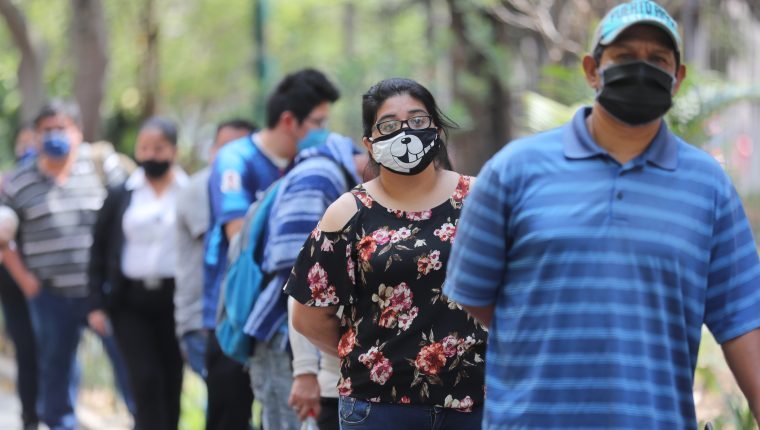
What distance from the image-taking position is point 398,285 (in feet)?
13.4

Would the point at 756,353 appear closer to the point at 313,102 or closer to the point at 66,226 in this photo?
the point at 313,102

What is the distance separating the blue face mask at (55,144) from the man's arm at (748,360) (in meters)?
5.98

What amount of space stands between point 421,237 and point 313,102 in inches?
71.2

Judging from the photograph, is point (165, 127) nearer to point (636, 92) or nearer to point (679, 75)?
point (679, 75)

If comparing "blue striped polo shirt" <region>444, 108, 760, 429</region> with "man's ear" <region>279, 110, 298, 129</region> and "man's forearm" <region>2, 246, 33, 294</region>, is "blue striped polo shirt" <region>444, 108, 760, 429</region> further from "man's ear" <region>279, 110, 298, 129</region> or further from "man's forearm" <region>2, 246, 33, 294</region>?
"man's forearm" <region>2, 246, 33, 294</region>

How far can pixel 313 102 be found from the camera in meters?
5.78

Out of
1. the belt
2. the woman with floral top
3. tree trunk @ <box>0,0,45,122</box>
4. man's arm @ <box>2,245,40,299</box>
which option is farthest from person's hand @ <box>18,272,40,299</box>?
tree trunk @ <box>0,0,45,122</box>

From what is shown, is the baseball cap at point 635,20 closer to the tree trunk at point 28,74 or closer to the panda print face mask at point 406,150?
the panda print face mask at point 406,150

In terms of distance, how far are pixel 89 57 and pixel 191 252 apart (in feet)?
20.5

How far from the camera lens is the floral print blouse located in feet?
13.4

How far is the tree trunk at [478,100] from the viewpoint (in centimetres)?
1187

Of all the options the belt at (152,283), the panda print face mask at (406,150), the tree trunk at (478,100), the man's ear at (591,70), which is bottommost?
the belt at (152,283)

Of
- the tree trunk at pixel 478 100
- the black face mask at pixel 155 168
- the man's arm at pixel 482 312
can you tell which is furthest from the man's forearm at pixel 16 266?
the man's arm at pixel 482 312

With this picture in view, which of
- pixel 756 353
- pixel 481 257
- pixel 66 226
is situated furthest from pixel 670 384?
pixel 66 226
